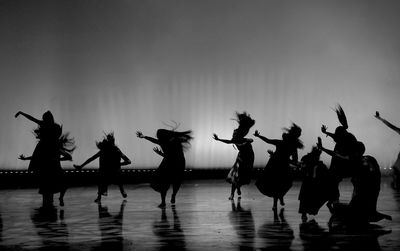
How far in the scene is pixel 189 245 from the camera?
7.77 metres

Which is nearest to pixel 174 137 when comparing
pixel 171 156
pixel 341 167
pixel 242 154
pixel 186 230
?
pixel 171 156

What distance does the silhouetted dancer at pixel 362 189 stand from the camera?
966cm

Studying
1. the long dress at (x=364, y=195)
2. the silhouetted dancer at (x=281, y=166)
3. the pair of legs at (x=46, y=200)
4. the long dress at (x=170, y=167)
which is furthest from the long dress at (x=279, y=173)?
the pair of legs at (x=46, y=200)

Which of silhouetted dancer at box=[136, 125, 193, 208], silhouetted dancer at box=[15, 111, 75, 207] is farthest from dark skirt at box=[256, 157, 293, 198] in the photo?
silhouetted dancer at box=[15, 111, 75, 207]

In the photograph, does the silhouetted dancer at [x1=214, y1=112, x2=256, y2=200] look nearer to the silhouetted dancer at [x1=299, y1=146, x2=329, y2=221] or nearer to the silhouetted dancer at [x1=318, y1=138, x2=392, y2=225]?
the silhouetted dancer at [x1=299, y1=146, x2=329, y2=221]

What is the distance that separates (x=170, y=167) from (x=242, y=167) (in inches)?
92.7

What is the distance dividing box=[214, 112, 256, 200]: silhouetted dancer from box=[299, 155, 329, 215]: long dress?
544 centimetres

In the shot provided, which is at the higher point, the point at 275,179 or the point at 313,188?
the point at 275,179

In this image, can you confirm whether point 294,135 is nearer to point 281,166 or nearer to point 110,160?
point 281,166

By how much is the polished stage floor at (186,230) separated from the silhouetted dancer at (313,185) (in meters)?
0.24

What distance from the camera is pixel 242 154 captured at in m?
17.8

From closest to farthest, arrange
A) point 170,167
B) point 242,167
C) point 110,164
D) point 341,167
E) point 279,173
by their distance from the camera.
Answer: point 341,167 → point 279,173 → point 170,167 → point 242,167 → point 110,164

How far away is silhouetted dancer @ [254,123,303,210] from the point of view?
47.1 ft

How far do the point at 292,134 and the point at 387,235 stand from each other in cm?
603
